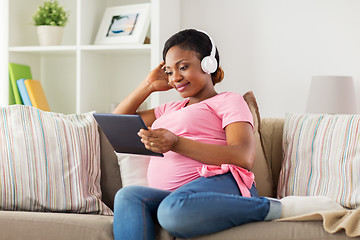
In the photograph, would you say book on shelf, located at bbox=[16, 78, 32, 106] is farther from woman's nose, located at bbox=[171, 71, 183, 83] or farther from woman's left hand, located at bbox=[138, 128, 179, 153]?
woman's left hand, located at bbox=[138, 128, 179, 153]

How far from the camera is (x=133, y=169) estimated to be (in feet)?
6.40

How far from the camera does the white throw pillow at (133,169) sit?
1.94 meters

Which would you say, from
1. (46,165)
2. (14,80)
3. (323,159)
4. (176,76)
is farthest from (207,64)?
(14,80)

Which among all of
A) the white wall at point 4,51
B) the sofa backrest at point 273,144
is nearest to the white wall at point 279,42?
the sofa backrest at point 273,144

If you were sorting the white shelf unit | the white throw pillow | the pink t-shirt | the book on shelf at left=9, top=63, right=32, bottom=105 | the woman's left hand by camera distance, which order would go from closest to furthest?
the woman's left hand
the pink t-shirt
the white throw pillow
the white shelf unit
the book on shelf at left=9, top=63, right=32, bottom=105

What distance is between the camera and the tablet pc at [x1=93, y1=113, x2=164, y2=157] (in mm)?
1590

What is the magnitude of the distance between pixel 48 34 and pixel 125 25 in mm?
500

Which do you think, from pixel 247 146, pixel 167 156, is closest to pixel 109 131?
pixel 167 156

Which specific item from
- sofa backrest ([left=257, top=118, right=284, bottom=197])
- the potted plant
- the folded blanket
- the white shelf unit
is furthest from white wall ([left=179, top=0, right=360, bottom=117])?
the folded blanket

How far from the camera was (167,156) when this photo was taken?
5.82 feet

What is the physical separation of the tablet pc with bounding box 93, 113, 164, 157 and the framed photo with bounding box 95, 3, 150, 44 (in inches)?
50.5

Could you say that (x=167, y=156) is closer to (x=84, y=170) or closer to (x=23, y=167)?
(x=84, y=170)

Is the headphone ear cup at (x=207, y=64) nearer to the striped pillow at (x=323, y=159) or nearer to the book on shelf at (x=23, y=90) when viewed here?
the striped pillow at (x=323, y=159)

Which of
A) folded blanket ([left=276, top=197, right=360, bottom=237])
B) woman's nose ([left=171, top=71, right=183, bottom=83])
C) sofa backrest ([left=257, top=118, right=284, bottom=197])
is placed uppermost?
woman's nose ([left=171, top=71, right=183, bottom=83])
